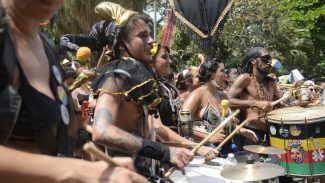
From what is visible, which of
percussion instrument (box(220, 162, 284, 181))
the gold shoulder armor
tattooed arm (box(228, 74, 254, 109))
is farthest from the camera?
tattooed arm (box(228, 74, 254, 109))

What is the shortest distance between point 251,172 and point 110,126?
1616mm

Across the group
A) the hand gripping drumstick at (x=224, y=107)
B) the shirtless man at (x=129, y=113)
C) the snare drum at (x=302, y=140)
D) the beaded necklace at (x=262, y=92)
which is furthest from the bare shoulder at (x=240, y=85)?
the shirtless man at (x=129, y=113)

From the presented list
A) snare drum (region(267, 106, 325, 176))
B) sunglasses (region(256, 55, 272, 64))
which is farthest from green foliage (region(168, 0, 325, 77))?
snare drum (region(267, 106, 325, 176))

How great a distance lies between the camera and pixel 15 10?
1.25 metres

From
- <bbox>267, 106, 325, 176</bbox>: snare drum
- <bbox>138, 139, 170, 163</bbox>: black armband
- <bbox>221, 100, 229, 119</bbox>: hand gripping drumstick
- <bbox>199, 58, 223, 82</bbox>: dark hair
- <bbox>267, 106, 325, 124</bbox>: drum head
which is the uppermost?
<bbox>199, 58, 223, 82</bbox>: dark hair

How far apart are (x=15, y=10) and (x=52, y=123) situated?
33 centimetres

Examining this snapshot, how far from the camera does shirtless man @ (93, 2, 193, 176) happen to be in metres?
2.37

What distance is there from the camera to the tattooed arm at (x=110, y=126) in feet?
7.63

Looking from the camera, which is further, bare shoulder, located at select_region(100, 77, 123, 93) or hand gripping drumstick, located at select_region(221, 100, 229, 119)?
hand gripping drumstick, located at select_region(221, 100, 229, 119)

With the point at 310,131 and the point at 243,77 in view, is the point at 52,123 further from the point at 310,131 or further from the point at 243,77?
the point at 243,77

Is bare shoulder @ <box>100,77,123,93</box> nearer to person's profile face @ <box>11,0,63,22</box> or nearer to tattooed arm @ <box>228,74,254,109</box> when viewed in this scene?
person's profile face @ <box>11,0,63,22</box>

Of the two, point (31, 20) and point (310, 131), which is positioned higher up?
point (31, 20)

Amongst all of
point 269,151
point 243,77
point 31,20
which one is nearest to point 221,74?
point 243,77

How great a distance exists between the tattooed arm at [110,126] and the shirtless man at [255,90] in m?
3.71
